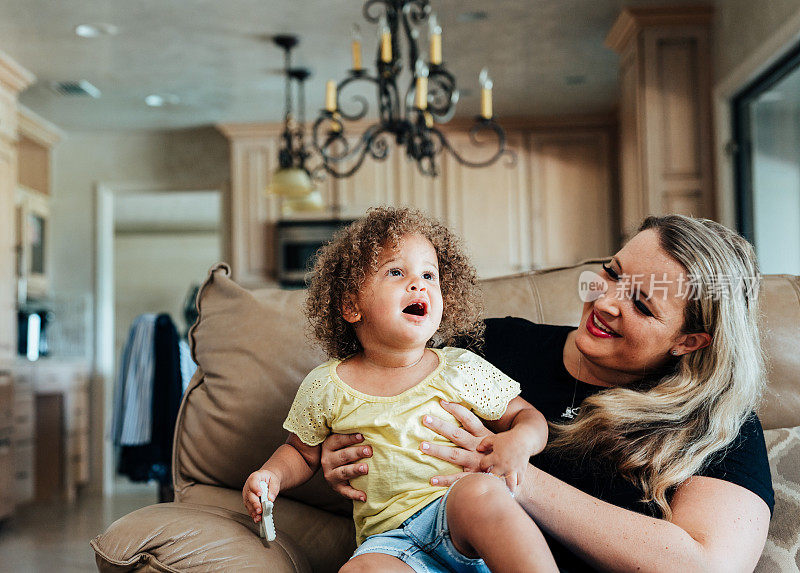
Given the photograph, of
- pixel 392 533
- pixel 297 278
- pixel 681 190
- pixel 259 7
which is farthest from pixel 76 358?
pixel 392 533

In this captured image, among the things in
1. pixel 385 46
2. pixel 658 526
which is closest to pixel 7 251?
pixel 385 46

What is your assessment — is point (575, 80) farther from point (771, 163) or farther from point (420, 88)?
point (420, 88)

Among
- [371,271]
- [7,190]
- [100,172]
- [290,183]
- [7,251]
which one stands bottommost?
[371,271]

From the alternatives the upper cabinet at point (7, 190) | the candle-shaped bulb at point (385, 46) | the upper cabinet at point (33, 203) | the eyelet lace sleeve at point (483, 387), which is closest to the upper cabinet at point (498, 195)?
the upper cabinet at point (33, 203)

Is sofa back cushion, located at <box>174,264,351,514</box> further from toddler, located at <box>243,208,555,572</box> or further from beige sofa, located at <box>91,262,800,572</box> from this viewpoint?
toddler, located at <box>243,208,555,572</box>

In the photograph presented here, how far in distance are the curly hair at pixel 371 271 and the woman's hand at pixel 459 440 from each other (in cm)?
22

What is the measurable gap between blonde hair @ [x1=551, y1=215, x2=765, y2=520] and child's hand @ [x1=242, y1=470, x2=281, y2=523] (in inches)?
18.1

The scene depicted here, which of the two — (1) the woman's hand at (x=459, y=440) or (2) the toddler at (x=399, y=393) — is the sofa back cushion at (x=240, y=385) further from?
(1) the woman's hand at (x=459, y=440)

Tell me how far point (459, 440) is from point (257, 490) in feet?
1.04

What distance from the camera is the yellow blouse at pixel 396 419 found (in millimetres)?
1182

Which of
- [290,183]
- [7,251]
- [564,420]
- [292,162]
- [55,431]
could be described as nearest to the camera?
[564,420]

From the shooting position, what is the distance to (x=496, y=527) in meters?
0.97

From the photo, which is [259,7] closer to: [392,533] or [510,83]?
[510,83]

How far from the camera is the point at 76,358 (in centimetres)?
605
